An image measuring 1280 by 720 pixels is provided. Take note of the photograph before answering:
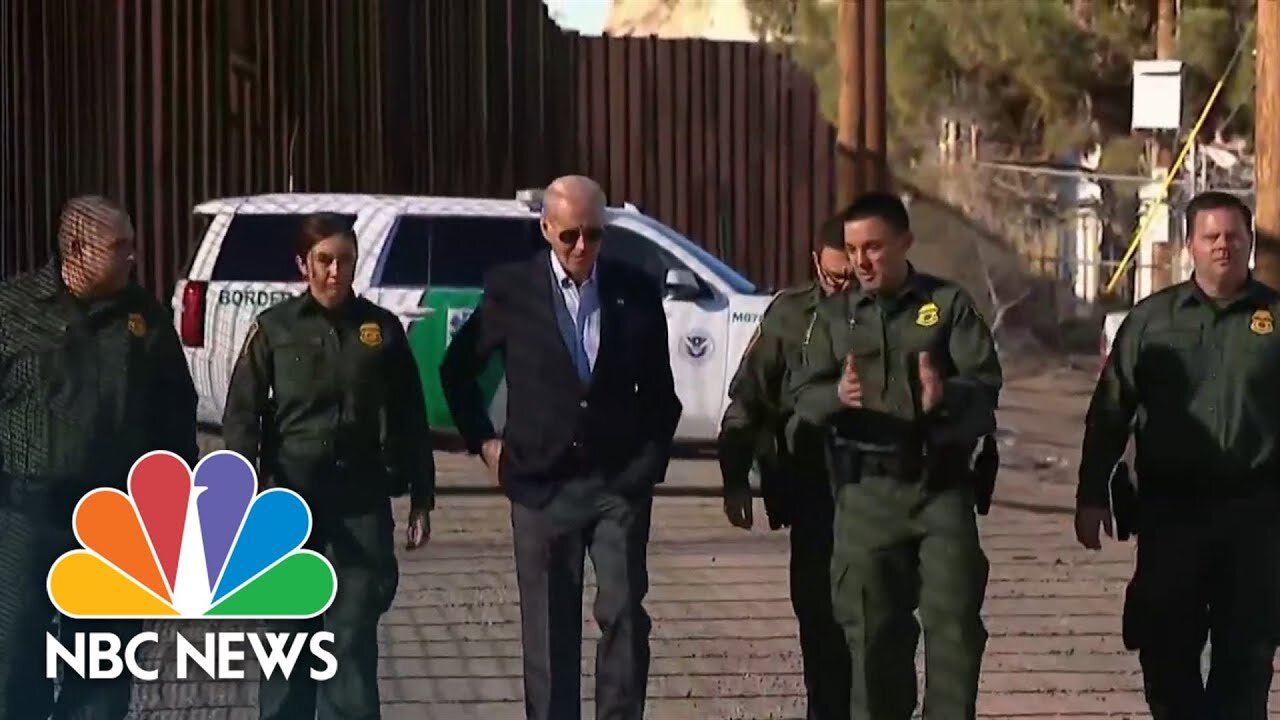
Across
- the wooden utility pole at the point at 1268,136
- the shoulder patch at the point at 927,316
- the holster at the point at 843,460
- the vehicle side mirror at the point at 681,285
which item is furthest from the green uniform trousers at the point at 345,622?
the vehicle side mirror at the point at 681,285

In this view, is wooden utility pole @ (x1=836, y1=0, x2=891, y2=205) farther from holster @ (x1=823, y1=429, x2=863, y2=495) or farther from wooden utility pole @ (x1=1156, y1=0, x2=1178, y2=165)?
wooden utility pole @ (x1=1156, y1=0, x2=1178, y2=165)

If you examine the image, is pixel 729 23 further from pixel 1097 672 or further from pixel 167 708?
pixel 167 708

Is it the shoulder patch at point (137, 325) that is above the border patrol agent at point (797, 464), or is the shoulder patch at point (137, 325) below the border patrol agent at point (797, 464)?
above

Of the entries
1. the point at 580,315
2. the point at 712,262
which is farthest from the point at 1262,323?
the point at 712,262

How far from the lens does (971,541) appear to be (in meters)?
5.01

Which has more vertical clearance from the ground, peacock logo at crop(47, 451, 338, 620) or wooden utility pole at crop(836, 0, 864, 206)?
wooden utility pole at crop(836, 0, 864, 206)

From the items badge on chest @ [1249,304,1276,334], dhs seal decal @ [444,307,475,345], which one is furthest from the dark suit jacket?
dhs seal decal @ [444,307,475,345]

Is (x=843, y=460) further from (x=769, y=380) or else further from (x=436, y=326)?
(x=436, y=326)

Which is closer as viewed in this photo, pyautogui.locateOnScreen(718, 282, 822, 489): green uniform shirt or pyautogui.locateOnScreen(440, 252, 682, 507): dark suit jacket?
pyautogui.locateOnScreen(440, 252, 682, 507): dark suit jacket

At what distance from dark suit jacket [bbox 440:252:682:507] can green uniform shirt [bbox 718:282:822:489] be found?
0.22 meters

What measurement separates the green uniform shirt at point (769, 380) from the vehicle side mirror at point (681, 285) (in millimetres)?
3386

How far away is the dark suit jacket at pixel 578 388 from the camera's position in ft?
16.9

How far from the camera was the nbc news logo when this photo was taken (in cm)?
511

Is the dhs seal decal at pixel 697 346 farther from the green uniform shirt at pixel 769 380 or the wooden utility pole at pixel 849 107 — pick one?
the green uniform shirt at pixel 769 380
